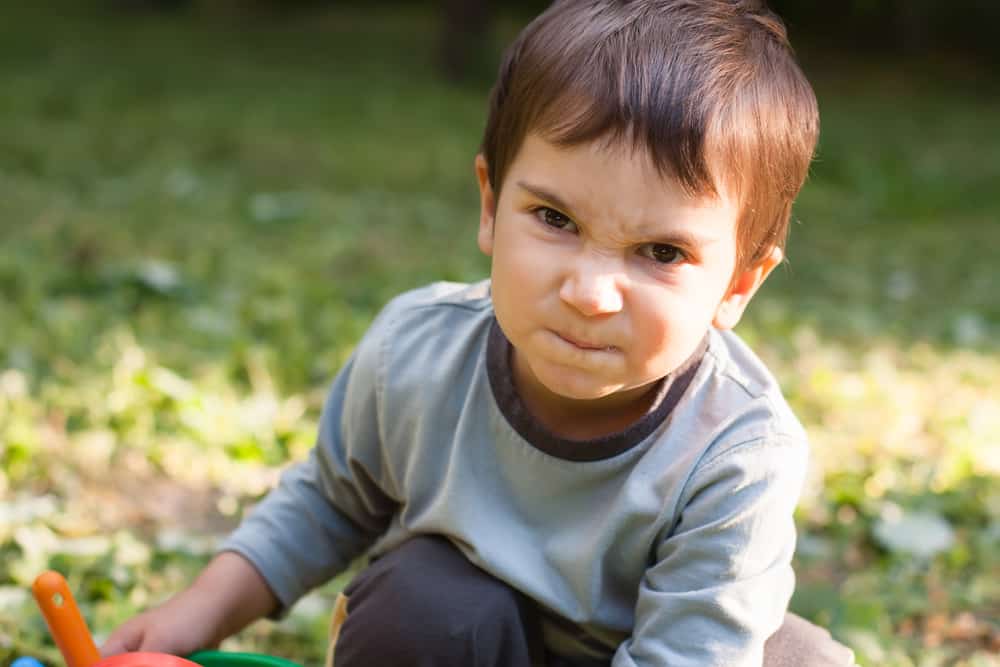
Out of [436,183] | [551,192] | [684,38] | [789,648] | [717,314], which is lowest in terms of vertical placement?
[436,183]

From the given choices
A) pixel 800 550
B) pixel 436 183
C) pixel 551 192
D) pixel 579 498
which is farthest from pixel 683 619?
pixel 436 183

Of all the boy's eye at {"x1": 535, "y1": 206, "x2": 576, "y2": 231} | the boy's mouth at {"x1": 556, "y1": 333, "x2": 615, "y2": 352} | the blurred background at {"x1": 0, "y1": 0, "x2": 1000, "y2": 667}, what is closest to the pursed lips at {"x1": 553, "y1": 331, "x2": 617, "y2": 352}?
the boy's mouth at {"x1": 556, "y1": 333, "x2": 615, "y2": 352}

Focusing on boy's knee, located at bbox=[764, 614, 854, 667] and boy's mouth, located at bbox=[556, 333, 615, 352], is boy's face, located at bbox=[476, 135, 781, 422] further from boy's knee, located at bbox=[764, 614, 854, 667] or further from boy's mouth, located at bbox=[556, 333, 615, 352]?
boy's knee, located at bbox=[764, 614, 854, 667]

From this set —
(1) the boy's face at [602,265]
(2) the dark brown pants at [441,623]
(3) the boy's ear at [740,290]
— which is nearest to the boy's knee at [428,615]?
(2) the dark brown pants at [441,623]

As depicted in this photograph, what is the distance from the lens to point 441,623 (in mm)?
1282

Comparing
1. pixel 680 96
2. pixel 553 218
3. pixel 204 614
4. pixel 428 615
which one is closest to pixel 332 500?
pixel 204 614

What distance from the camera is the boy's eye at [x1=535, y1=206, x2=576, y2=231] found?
121cm

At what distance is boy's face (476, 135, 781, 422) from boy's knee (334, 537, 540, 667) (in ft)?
0.79

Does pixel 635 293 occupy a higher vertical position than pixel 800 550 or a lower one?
higher

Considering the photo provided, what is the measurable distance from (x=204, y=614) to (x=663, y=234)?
0.71 metres

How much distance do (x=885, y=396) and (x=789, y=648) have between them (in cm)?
138

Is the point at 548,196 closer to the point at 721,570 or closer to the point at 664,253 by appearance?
the point at 664,253

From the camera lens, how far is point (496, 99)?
1355mm

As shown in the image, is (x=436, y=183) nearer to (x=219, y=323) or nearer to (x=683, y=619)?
(x=219, y=323)
